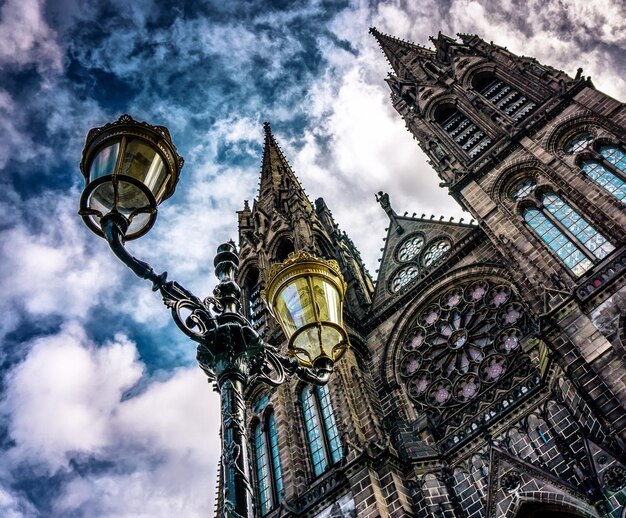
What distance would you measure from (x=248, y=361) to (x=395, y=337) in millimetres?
12508

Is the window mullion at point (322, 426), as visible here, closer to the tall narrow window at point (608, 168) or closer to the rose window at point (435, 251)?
the rose window at point (435, 251)

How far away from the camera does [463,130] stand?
70.1 ft

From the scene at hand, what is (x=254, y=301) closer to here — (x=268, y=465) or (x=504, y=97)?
(x=268, y=465)

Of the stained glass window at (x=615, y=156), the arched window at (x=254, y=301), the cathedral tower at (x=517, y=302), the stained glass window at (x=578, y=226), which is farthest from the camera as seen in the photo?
the arched window at (x=254, y=301)

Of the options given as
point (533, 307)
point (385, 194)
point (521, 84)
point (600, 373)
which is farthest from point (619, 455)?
point (385, 194)

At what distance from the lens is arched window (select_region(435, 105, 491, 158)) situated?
19.8 m

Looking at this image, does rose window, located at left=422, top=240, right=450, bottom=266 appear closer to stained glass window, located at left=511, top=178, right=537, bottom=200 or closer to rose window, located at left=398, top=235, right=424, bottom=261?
rose window, located at left=398, top=235, right=424, bottom=261

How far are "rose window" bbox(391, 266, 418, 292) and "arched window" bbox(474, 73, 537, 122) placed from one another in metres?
5.78

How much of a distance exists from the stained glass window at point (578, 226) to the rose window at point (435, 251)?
3896mm

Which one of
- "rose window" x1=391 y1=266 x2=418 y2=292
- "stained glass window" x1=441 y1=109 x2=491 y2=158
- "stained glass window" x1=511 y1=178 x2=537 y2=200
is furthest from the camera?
"stained glass window" x1=441 y1=109 x2=491 y2=158

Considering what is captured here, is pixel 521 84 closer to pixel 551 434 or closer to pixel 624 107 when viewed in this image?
pixel 624 107

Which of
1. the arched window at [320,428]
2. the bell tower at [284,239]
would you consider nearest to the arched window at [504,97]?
the bell tower at [284,239]

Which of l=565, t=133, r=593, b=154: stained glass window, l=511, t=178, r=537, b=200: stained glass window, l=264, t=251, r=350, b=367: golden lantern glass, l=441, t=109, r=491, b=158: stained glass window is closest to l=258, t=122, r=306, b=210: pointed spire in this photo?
l=441, t=109, r=491, b=158: stained glass window

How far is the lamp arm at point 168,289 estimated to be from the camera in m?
4.81
